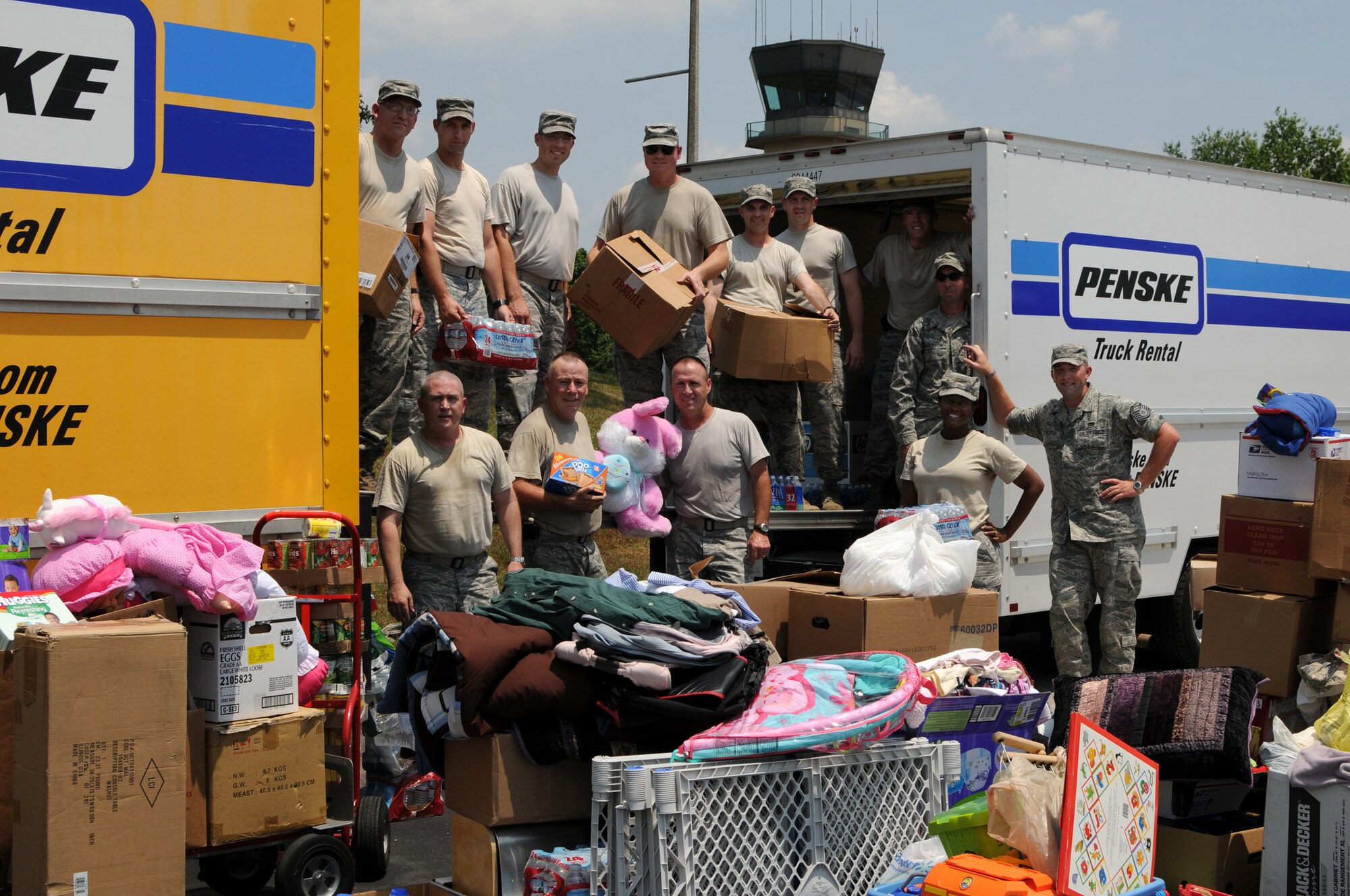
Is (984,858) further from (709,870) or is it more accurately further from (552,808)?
(552,808)

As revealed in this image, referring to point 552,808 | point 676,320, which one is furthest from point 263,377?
point 676,320

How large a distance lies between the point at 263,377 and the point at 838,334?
13.6 ft

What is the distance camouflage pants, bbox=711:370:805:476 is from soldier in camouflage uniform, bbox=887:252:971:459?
1.85ft

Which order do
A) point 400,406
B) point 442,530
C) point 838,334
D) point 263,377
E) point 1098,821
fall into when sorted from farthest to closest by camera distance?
point 838,334, point 400,406, point 442,530, point 263,377, point 1098,821

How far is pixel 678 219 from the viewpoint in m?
7.87

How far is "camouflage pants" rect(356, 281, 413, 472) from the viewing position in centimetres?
692

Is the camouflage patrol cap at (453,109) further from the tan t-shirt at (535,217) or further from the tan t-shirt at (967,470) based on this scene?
the tan t-shirt at (967,470)

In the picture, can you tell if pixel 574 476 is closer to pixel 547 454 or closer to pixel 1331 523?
pixel 547 454

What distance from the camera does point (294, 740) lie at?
457cm

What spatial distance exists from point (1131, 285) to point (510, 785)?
561 centimetres

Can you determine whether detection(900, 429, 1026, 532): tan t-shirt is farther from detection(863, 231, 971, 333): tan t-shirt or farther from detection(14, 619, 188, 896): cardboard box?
detection(14, 619, 188, 896): cardboard box

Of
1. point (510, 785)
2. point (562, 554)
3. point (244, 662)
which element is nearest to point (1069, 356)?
point (562, 554)

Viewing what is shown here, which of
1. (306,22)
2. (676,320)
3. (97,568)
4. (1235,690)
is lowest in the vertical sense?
(1235,690)

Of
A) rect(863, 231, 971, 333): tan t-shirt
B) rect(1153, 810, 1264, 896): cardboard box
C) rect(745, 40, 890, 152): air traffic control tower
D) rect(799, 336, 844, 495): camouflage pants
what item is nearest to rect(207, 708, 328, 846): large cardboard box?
rect(1153, 810, 1264, 896): cardboard box
